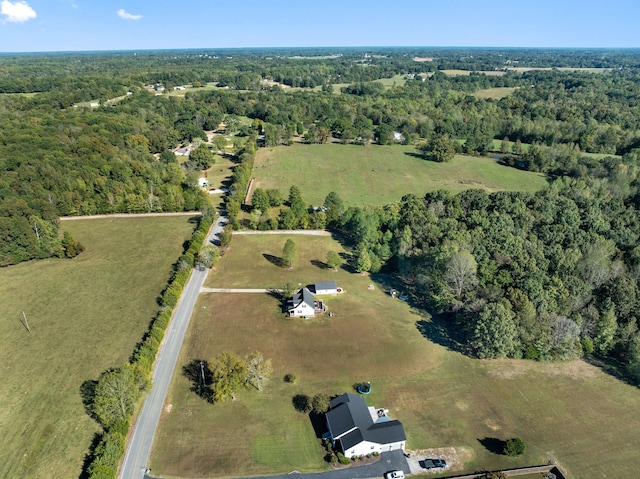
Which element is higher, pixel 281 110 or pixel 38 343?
pixel 281 110

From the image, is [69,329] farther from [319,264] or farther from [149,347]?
[319,264]

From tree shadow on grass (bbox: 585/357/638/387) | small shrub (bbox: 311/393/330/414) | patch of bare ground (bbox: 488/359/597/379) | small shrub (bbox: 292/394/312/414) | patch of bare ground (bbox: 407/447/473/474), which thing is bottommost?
patch of bare ground (bbox: 407/447/473/474)

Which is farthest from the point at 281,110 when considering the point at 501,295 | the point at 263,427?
the point at 263,427

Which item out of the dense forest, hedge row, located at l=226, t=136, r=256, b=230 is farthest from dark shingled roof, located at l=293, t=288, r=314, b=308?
hedge row, located at l=226, t=136, r=256, b=230

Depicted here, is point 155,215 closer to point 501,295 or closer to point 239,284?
point 239,284

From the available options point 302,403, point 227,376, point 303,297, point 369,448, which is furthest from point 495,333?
point 227,376

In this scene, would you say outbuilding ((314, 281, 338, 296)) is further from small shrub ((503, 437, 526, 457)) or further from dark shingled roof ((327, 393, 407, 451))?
small shrub ((503, 437, 526, 457))

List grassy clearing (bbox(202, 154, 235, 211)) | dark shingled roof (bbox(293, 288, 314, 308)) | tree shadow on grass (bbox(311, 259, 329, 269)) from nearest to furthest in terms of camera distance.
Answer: dark shingled roof (bbox(293, 288, 314, 308)), tree shadow on grass (bbox(311, 259, 329, 269)), grassy clearing (bbox(202, 154, 235, 211))
